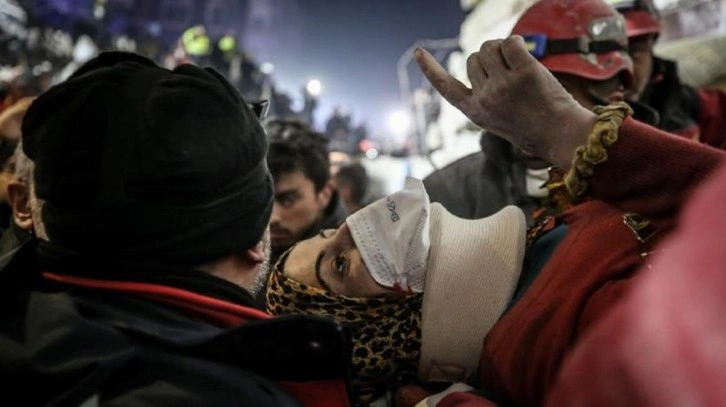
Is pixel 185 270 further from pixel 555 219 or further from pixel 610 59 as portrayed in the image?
pixel 610 59

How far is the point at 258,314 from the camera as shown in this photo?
135 cm

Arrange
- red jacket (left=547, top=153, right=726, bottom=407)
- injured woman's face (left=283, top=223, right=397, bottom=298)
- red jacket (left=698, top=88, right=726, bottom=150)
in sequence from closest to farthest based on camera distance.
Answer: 1. red jacket (left=547, top=153, right=726, bottom=407)
2. injured woman's face (left=283, top=223, right=397, bottom=298)
3. red jacket (left=698, top=88, right=726, bottom=150)

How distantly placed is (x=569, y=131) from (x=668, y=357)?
102cm

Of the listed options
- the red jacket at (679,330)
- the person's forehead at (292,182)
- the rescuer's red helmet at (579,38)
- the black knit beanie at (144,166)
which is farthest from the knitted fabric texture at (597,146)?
the person's forehead at (292,182)

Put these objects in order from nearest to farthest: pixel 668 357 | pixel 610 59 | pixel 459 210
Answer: pixel 668 357 → pixel 610 59 → pixel 459 210

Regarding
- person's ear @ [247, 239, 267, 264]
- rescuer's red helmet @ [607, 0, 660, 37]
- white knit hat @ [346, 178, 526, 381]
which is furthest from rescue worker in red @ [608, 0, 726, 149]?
person's ear @ [247, 239, 267, 264]

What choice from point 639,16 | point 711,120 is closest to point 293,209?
point 639,16

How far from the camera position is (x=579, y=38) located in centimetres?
267

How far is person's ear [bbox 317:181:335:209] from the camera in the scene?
12.3 ft

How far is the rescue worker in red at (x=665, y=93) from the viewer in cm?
354

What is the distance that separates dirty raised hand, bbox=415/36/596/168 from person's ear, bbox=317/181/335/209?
222cm

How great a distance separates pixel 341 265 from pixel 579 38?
145cm

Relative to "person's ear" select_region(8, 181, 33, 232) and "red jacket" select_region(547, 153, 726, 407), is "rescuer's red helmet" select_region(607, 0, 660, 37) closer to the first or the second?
"person's ear" select_region(8, 181, 33, 232)

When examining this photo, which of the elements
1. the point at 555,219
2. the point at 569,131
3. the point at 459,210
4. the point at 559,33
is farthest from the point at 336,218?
the point at 569,131
